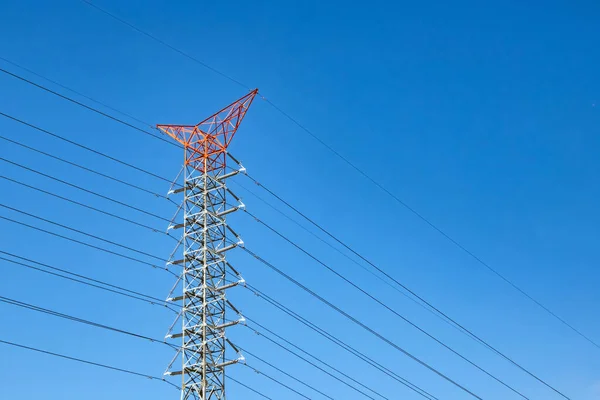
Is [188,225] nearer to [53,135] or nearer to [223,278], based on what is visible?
[223,278]

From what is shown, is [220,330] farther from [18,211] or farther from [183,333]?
[18,211]

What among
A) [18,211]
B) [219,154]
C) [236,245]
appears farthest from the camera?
[219,154]

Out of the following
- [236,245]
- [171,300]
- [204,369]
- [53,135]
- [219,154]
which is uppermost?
[219,154]

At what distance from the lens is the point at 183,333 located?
37.2 meters

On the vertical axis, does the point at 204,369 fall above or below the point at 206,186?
below

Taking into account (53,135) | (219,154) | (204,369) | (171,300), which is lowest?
(204,369)

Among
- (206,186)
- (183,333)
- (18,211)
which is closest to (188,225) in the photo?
(206,186)

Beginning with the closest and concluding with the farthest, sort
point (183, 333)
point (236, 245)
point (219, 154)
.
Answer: point (183, 333), point (236, 245), point (219, 154)

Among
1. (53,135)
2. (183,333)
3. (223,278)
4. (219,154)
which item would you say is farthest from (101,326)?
(219,154)

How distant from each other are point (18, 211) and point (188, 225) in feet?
30.7

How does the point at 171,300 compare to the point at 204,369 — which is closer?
the point at 204,369

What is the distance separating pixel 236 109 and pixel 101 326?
14.9 meters

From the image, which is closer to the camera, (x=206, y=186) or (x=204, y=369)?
(x=204, y=369)

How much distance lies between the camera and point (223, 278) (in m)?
39.1
